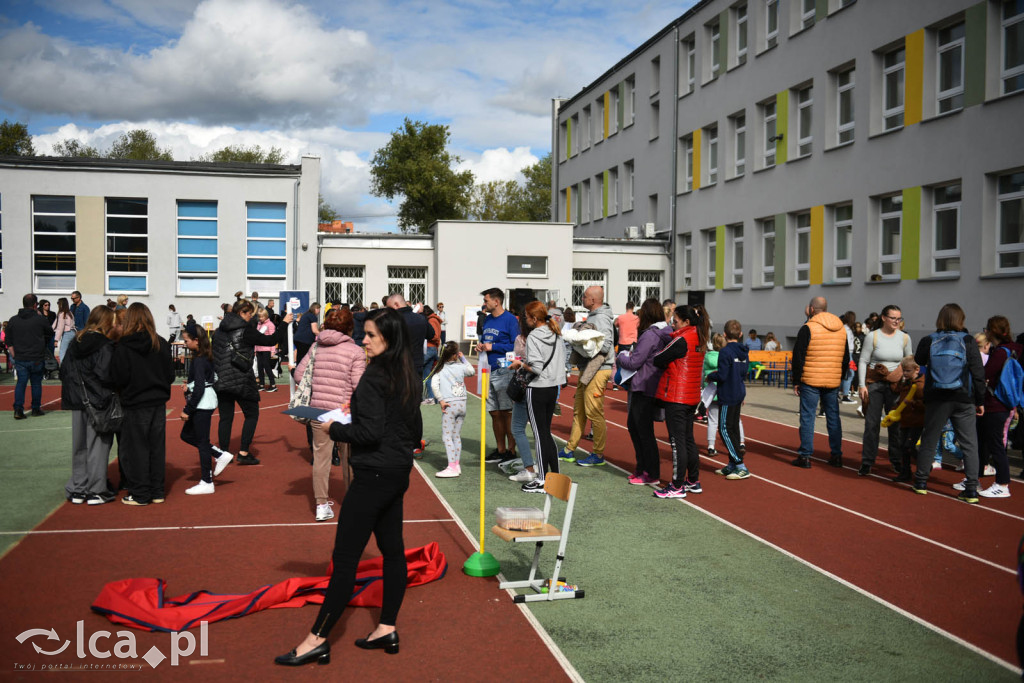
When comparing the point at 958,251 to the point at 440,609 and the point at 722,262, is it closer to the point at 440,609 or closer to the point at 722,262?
the point at 722,262

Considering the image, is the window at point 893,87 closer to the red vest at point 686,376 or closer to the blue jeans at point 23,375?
the red vest at point 686,376

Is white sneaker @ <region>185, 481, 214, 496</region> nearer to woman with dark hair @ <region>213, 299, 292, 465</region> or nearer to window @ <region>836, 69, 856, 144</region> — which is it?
woman with dark hair @ <region>213, 299, 292, 465</region>

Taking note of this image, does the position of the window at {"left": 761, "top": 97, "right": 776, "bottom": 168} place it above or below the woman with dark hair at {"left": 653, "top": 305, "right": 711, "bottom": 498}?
above

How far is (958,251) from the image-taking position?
66.6ft

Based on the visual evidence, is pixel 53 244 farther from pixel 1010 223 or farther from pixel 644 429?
pixel 1010 223

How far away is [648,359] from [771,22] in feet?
74.4

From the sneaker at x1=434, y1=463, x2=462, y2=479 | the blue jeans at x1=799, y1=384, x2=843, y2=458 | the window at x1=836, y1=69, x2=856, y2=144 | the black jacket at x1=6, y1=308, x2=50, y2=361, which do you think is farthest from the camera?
the window at x1=836, y1=69, x2=856, y2=144

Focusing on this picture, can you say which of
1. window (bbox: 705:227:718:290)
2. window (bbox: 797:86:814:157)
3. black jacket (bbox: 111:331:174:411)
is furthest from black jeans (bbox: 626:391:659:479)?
window (bbox: 705:227:718:290)

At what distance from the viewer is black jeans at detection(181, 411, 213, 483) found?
30.8 ft

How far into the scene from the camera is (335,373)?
796cm

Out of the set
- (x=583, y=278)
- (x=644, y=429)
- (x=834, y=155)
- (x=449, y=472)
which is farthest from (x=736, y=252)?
(x=449, y=472)

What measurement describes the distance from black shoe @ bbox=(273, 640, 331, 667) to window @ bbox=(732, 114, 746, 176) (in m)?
28.1

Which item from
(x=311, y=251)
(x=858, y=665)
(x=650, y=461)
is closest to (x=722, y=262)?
(x=311, y=251)

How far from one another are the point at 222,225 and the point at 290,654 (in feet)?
95.9
